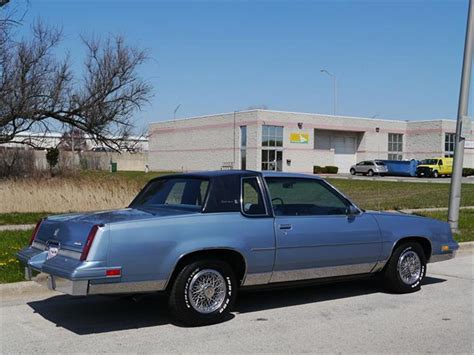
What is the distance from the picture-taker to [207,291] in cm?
614

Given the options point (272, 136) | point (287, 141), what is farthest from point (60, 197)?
point (287, 141)

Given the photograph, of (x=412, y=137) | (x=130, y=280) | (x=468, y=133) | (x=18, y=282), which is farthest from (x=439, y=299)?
(x=412, y=137)

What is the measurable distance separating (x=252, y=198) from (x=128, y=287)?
177cm

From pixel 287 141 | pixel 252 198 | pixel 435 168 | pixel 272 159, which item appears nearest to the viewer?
pixel 252 198

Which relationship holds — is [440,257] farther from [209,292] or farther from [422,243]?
[209,292]

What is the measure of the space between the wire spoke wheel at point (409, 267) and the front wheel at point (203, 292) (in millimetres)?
2556

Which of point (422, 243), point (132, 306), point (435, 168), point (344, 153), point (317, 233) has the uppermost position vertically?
point (344, 153)

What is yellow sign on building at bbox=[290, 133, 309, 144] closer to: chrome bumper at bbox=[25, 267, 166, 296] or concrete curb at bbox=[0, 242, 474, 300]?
concrete curb at bbox=[0, 242, 474, 300]

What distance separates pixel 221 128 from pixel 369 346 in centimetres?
6242

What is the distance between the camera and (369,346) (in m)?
5.49

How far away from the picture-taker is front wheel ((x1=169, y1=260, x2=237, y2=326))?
5.95 m

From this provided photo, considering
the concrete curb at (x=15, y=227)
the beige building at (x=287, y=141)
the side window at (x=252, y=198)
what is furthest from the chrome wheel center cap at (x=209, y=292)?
the beige building at (x=287, y=141)

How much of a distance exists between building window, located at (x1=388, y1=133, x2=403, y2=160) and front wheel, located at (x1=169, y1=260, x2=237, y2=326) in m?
70.8

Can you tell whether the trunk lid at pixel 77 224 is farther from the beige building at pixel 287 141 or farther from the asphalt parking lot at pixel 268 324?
the beige building at pixel 287 141
